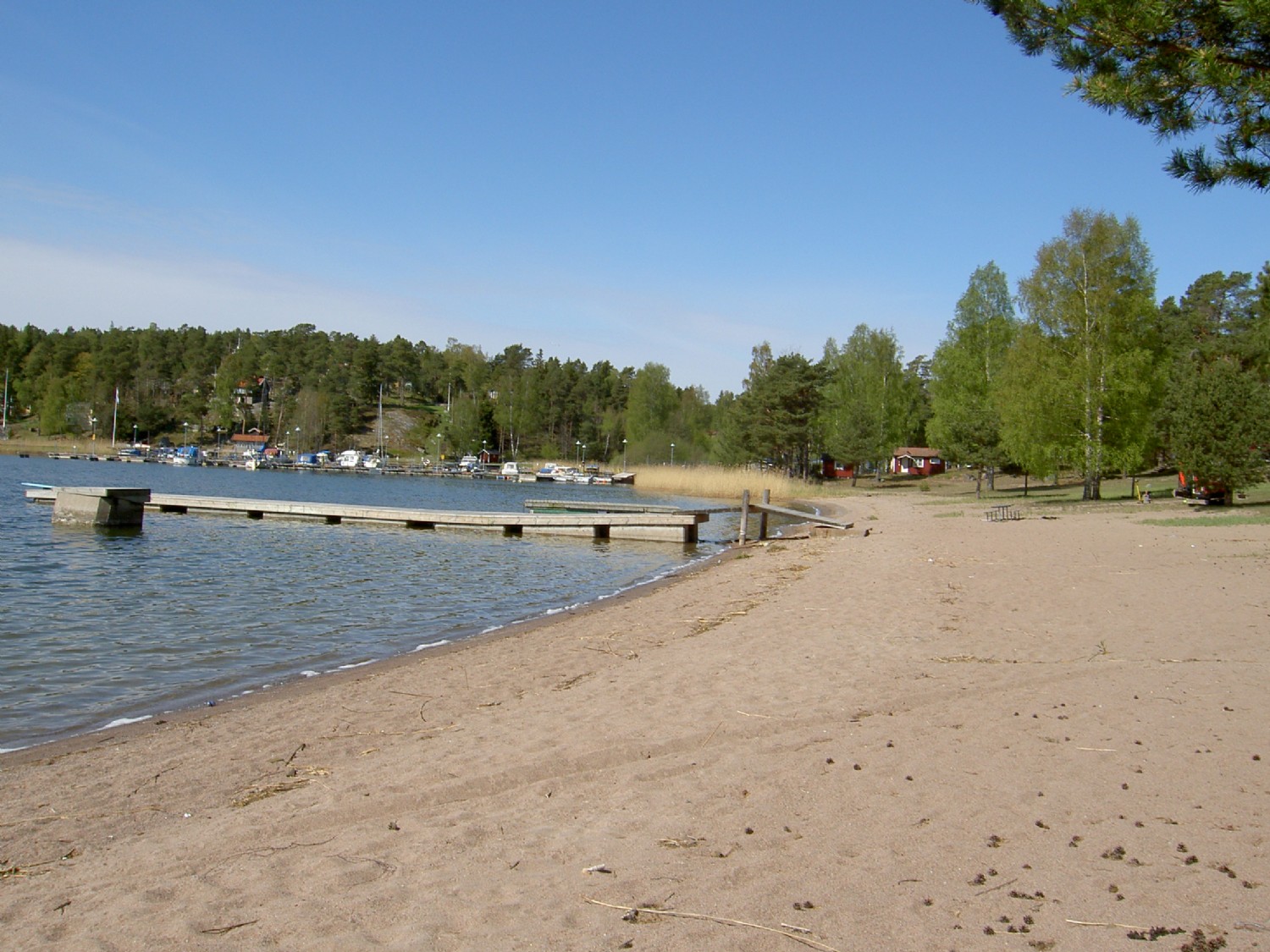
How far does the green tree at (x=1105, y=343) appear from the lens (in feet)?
114

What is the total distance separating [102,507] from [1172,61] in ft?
86.9

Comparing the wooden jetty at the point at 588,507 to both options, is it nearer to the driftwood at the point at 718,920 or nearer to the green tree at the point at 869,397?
the driftwood at the point at 718,920

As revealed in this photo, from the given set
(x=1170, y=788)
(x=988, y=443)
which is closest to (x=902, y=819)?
(x=1170, y=788)

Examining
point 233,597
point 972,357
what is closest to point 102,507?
point 233,597

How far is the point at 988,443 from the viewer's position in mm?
43938

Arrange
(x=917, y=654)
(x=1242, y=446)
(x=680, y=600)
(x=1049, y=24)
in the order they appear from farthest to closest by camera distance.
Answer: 1. (x=1242, y=446)
2. (x=680, y=600)
3. (x=917, y=654)
4. (x=1049, y=24)

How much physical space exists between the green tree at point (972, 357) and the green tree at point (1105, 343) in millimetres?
10469

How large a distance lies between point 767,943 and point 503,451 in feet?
→ 397

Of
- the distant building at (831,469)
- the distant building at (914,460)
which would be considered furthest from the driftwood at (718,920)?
the distant building at (914,460)

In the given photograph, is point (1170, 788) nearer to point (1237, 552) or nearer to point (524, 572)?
point (1237, 552)

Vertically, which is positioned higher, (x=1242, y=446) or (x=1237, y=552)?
(x=1242, y=446)

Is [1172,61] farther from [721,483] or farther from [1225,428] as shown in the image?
[721,483]

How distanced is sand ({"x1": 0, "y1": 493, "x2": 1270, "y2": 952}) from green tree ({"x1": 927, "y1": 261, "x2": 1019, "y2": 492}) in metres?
40.5

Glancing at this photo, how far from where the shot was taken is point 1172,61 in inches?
312
